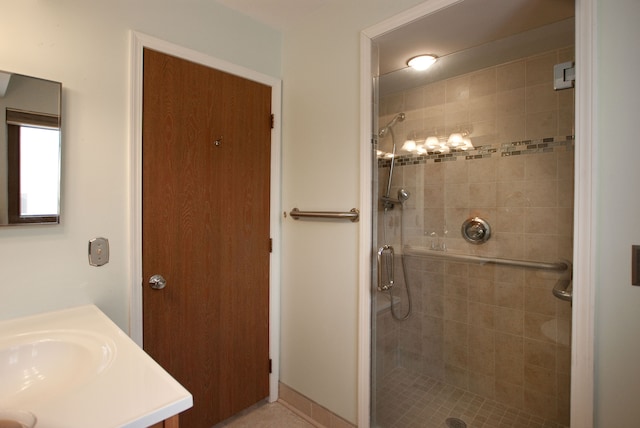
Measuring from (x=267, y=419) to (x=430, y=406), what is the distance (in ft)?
3.11

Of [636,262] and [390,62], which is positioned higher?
[390,62]

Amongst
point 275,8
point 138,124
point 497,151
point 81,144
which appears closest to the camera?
point 81,144

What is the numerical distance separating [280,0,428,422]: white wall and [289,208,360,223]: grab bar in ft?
0.15

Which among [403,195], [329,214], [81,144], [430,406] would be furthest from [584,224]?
[81,144]

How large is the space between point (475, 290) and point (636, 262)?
32.6 inches

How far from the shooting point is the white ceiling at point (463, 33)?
1321 mm

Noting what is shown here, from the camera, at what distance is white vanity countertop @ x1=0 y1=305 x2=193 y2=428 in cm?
66

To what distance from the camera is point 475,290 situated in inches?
70.3

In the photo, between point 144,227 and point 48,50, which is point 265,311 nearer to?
point 144,227

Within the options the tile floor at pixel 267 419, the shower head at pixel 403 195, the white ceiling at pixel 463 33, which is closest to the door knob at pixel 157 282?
the tile floor at pixel 267 419

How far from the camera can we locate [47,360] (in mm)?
991

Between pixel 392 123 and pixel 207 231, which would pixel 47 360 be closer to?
pixel 207 231

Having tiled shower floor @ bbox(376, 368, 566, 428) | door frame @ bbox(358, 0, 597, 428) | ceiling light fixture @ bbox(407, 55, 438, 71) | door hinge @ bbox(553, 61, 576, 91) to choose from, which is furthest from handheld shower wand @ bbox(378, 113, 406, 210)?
tiled shower floor @ bbox(376, 368, 566, 428)

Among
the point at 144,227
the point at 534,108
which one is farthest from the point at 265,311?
the point at 534,108
